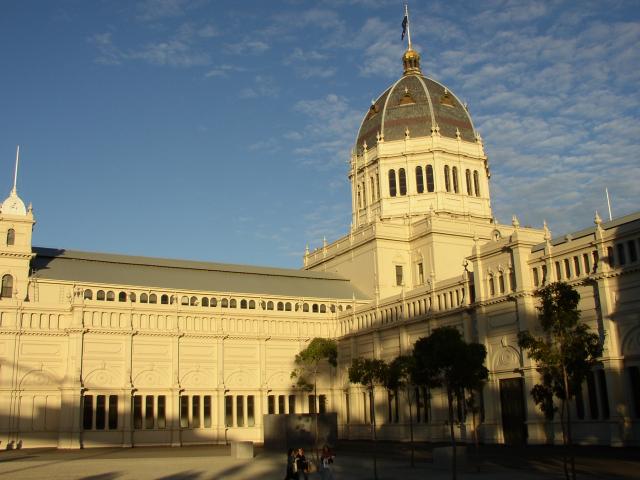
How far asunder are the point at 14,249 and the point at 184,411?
2439cm

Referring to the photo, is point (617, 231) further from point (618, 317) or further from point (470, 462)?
point (470, 462)

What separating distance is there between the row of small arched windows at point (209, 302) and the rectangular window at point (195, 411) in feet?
33.8

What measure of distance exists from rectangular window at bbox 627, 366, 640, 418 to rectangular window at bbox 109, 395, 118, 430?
4869 cm

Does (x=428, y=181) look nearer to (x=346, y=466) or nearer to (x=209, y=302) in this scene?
(x=209, y=302)

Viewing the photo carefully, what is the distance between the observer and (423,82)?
102 metres

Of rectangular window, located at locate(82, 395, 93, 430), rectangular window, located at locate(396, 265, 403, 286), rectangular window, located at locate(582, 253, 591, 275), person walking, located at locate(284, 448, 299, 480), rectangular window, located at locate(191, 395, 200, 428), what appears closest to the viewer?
person walking, located at locate(284, 448, 299, 480)

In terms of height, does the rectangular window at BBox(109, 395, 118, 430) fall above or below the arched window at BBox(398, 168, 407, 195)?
below

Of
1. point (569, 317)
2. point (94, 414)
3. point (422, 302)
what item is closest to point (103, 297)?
point (94, 414)

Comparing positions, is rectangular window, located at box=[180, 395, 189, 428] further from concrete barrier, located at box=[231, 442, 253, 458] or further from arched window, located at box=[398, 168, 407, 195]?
arched window, located at box=[398, 168, 407, 195]

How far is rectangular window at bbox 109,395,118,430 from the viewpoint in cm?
7175

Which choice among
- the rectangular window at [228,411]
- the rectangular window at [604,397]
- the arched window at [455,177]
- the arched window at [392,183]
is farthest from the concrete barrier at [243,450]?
the arched window at [455,177]

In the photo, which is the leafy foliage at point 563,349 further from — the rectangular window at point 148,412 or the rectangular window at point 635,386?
the rectangular window at point 148,412

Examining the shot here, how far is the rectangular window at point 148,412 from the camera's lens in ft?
241

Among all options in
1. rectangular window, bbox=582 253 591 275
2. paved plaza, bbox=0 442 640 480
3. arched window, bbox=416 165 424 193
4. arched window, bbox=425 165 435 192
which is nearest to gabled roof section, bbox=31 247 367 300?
arched window, bbox=416 165 424 193
